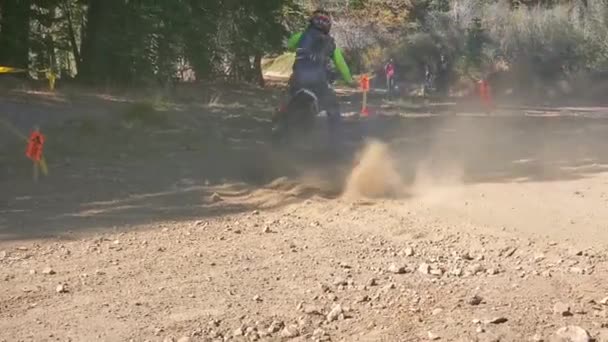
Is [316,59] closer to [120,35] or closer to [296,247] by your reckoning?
[296,247]

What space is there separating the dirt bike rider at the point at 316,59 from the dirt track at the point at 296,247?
103cm

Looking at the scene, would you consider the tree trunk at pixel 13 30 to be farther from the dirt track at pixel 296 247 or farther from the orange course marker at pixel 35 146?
the orange course marker at pixel 35 146

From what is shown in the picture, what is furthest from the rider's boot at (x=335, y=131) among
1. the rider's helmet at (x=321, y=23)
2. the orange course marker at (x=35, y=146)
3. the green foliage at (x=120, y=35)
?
the green foliage at (x=120, y=35)

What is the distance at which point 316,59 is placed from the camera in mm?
13547

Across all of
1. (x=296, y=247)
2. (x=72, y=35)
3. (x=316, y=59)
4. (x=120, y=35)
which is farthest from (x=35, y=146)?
(x=72, y=35)

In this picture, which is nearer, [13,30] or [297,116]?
[297,116]

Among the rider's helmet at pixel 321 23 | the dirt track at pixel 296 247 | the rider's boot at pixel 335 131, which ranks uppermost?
the rider's helmet at pixel 321 23

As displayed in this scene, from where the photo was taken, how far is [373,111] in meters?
26.6

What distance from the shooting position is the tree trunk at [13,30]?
24.8 meters

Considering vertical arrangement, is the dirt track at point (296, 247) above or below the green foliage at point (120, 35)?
below

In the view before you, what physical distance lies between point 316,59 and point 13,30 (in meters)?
14.0

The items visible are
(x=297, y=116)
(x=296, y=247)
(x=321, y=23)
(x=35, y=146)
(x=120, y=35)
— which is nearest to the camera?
(x=296, y=247)

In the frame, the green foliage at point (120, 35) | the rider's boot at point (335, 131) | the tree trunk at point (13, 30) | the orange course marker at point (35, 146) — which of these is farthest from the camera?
the green foliage at point (120, 35)

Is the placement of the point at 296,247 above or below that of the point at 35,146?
below
